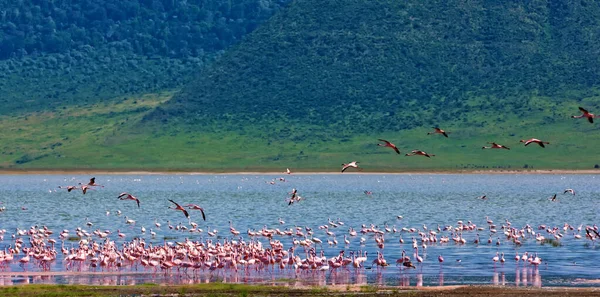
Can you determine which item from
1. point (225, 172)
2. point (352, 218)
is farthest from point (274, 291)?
point (225, 172)

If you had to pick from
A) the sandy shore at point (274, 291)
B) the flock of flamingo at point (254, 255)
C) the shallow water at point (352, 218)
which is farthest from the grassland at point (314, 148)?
the sandy shore at point (274, 291)

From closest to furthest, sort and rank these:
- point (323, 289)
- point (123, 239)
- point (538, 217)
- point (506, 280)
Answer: point (323, 289) < point (506, 280) < point (123, 239) < point (538, 217)

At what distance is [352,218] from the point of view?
83188mm

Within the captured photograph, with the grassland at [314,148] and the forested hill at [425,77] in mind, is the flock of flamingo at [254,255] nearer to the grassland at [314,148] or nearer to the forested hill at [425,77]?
the grassland at [314,148]

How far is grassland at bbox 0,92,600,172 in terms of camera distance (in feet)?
553

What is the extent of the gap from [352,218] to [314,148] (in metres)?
92.4

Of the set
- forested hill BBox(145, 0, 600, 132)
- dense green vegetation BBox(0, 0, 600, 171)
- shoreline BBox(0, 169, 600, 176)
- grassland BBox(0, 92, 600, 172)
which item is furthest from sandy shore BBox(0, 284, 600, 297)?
forested hill BBox(145, 0, 600, 132)

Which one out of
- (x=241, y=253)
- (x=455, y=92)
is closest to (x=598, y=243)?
(x=241, y=253)

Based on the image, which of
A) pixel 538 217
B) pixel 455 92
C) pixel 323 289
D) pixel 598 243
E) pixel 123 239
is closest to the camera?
pixel 323 289

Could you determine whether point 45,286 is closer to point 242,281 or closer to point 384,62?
point 242,281

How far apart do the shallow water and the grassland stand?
312 inches

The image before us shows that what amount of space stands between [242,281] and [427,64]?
149 meters

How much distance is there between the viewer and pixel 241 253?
5053 centimetres

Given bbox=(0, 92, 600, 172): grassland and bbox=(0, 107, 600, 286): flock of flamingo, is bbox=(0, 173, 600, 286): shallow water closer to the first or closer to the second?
bbox=(0, 107, 600, 286): flock of flamingo
